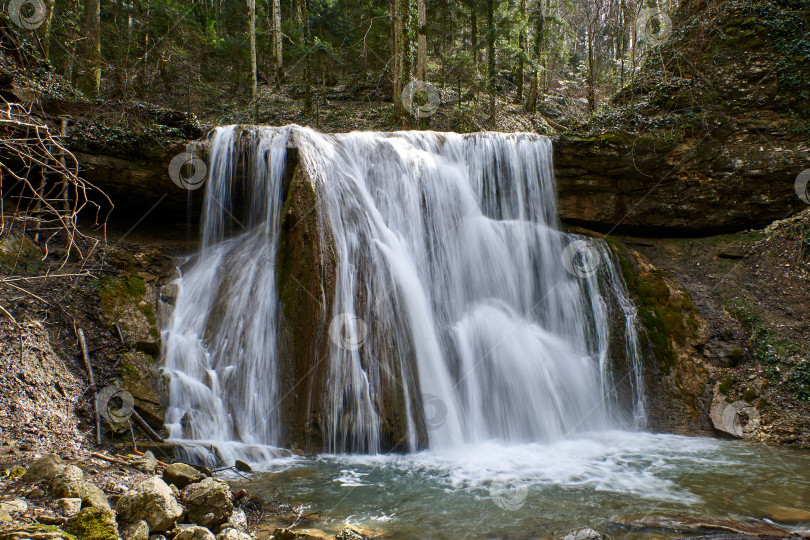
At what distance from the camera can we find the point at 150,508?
3252 mm

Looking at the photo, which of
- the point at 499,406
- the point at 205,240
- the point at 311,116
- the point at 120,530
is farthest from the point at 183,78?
the point at 120,530

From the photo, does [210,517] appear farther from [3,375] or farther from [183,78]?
[183,78]

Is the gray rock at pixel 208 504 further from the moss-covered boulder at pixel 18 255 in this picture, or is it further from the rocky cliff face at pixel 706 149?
the rocky cliff face at pixel 706 149

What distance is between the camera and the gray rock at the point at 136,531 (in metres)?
3.01

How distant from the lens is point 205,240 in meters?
8.72

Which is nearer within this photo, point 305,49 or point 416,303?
point 416,303

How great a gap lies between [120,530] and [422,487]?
2.75 meters

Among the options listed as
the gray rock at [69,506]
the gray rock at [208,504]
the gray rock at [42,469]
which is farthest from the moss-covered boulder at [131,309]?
the gray rock at [69,506]
